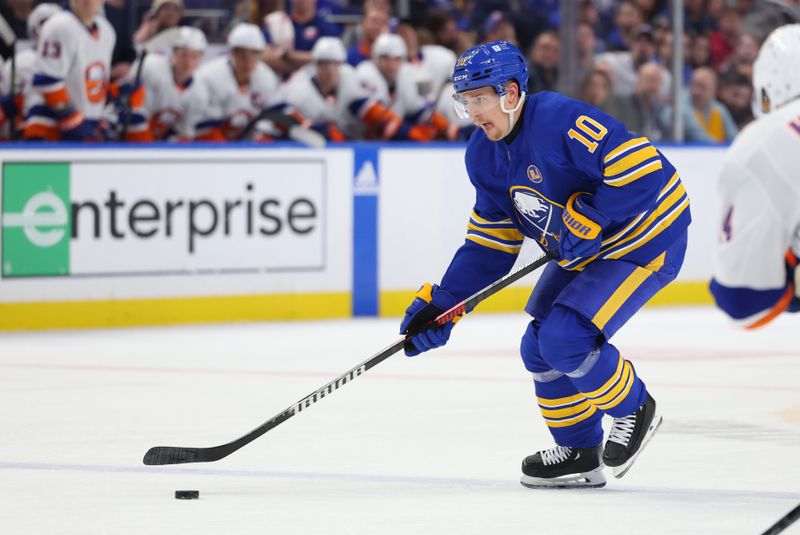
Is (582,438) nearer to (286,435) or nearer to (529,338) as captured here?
(529,338)

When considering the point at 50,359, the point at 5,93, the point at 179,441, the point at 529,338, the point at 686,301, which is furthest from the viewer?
the point at 686,301

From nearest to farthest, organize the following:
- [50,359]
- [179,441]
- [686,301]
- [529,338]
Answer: [529,338] → [179,441] → [50,359] → [686,301]

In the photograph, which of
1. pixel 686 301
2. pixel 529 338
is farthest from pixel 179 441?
pixel 686 301

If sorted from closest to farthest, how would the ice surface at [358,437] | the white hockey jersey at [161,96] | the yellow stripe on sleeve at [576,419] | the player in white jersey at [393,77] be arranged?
the ice surface at [358,437], the yellow stripe on sleeve at [576,419], the white hockey jersey at [161,96], the player in white jersey at [393,77]

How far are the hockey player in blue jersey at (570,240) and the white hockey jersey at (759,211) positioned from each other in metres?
0.77

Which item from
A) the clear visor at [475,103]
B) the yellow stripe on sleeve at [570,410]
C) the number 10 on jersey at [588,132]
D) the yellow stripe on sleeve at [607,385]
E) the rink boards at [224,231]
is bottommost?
the rink boards at [224,231]

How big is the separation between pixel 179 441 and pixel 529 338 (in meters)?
1.38

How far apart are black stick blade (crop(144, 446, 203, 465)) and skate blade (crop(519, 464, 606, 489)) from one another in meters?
0.89

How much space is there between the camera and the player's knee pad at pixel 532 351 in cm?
455

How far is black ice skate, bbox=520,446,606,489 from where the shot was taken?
461cm

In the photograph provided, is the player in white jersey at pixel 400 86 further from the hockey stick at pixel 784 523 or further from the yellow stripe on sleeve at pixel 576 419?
the hockey stick at pixel 784 523

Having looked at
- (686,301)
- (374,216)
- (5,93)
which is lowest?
(686,301)

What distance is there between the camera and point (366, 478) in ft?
15.2

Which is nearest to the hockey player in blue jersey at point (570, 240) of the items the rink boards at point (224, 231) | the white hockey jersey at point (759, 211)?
the white hockey jersey at point (759, 211)
